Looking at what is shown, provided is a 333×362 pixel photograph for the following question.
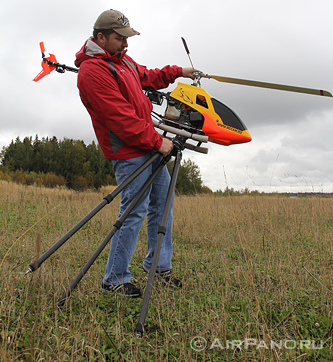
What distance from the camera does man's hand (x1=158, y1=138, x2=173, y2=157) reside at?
2.54 metres

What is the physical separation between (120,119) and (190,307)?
157 centimetres

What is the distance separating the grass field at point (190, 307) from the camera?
181 cm

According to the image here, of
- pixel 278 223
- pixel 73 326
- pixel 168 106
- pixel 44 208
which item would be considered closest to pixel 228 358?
pixel 73 326

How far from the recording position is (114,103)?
2.42 m

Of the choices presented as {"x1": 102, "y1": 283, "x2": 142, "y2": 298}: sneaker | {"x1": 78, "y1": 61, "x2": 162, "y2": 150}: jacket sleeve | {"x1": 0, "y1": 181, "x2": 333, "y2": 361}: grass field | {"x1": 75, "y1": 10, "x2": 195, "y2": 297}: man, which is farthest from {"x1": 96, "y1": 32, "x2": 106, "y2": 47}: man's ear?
{"x1": 102, "y1": 283, "x2": 142, "y2": 298}: sneaker

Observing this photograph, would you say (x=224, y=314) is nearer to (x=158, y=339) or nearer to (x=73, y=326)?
(x=158, y=339)

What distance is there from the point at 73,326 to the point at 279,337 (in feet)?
4.49

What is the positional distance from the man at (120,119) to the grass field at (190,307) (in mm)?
282

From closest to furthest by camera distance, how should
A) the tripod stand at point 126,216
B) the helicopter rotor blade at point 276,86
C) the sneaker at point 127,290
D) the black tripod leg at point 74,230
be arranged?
the tripod stand at point 126,216
the black tripod leg at point 74,230
the helicopter rotor blade at point 276,86
the sneaker at point 127,290

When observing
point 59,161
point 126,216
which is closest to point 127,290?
point 126,216

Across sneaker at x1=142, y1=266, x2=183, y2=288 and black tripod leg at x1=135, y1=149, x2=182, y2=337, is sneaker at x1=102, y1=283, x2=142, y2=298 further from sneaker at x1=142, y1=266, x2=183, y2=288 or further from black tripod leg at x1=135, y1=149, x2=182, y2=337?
black tripod leg at x1=135, y1=149, x2=182, y2=337

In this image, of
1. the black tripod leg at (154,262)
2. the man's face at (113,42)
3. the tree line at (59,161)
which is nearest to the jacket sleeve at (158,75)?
the man's face at (113,42)

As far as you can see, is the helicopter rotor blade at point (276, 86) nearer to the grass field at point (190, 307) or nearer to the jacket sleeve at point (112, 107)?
the jacket sleeve at point (112, 107)

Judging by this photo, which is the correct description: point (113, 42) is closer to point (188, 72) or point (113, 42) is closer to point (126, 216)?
point (188, 72)
